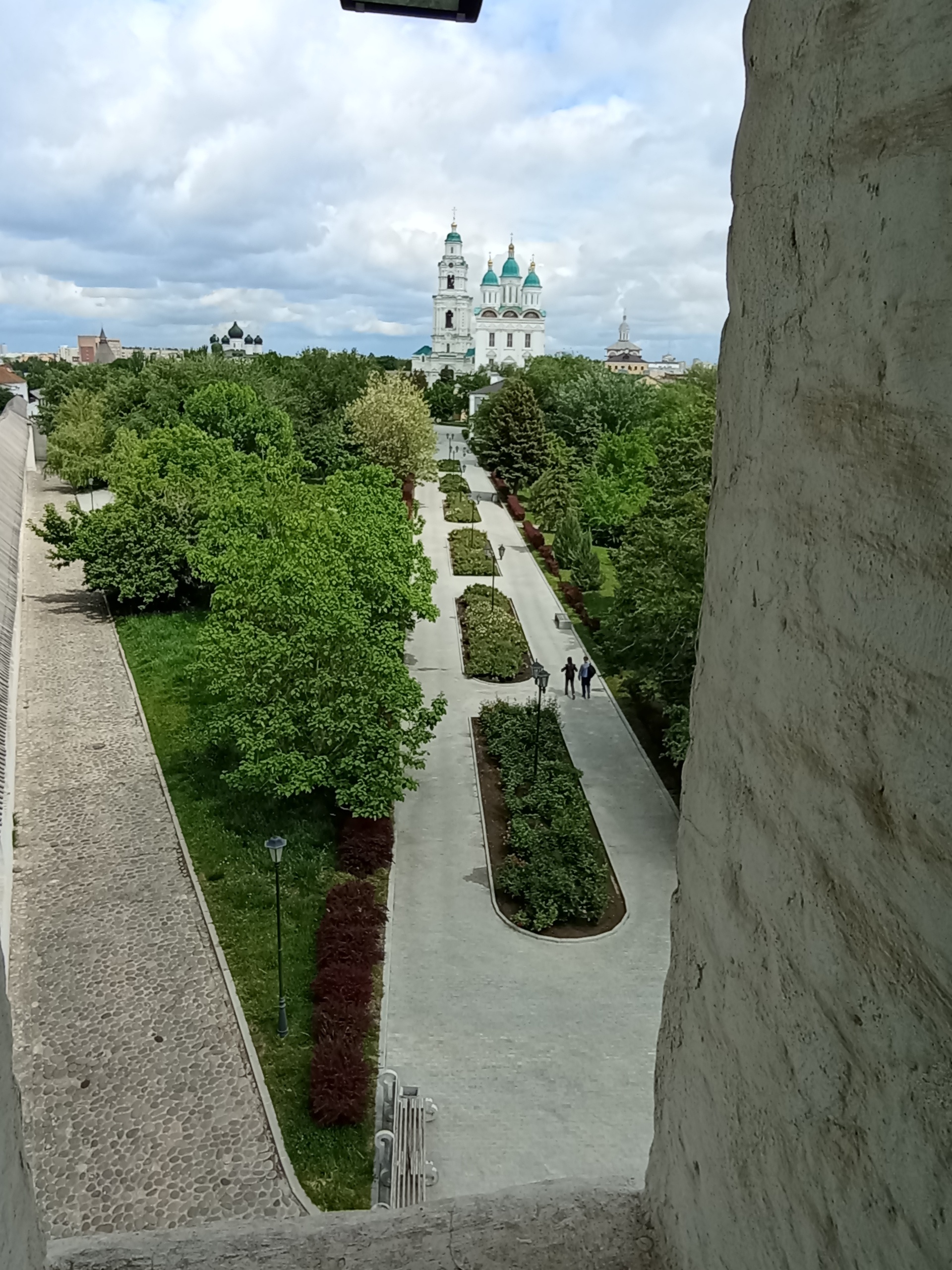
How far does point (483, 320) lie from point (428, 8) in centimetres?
9873

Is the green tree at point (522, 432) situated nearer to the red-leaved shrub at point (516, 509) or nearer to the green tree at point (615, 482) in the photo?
the red-leaved shrub at point (516, 509)

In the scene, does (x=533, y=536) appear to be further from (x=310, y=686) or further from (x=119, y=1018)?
(x=119, y=1018)

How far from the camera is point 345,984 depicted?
1199 centimetres

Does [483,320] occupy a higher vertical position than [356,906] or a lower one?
higher

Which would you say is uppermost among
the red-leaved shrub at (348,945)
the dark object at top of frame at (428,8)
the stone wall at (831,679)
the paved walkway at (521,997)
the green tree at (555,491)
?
the dark object at top of frame at (428,8)

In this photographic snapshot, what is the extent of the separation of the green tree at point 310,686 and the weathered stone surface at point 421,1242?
472 inches

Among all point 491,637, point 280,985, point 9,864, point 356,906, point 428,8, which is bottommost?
point 356,906

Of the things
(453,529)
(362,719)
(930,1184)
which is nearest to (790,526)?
(930,1184)

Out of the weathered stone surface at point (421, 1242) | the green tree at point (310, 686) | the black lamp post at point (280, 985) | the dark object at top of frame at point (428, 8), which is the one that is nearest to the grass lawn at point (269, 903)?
the black lamp post at point (280, 985)

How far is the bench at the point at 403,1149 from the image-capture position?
913cm

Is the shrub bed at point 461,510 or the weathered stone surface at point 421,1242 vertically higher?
the weathered stone surface at point 421,1242

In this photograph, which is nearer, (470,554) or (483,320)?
(470,554)

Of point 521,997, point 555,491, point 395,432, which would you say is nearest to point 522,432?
point 555,491

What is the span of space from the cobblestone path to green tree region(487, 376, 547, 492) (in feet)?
107
